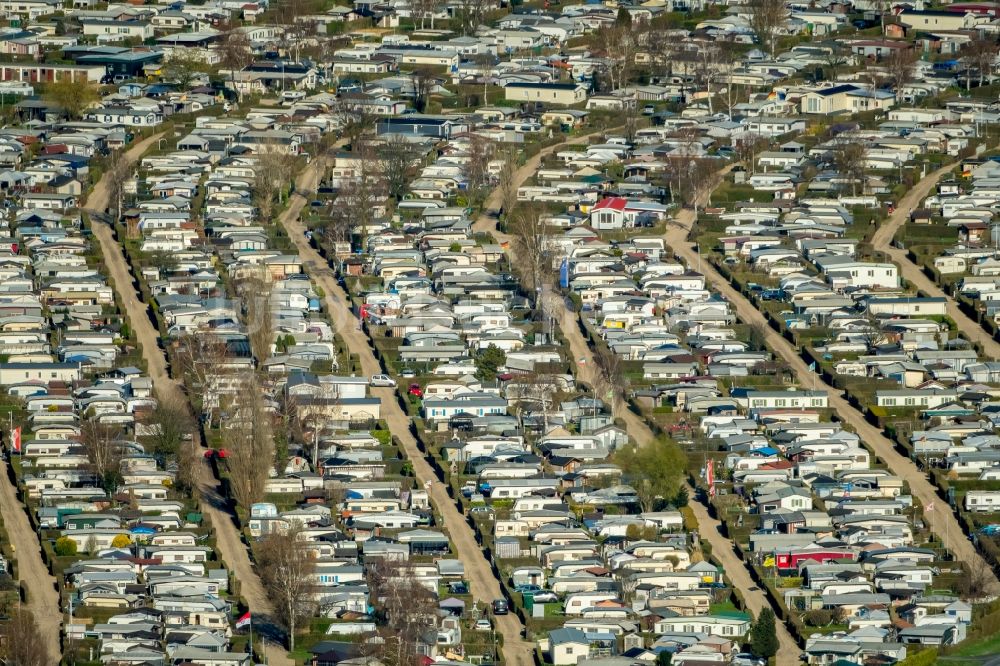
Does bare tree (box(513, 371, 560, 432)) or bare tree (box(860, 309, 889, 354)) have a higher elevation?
bare tree (box(513, 371, 560, 432))

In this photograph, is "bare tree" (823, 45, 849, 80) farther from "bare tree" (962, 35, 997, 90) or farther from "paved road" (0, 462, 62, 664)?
"paved road" (0, 462, 62, 664)

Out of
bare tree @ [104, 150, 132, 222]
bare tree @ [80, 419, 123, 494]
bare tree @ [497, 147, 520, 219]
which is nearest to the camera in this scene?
bare tree @ [80, 419, 123, 494]

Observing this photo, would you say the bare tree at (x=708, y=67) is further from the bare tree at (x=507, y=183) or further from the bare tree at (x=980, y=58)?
the bare tree at (x=507, y=183)

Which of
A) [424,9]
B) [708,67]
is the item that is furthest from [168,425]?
[424,9]

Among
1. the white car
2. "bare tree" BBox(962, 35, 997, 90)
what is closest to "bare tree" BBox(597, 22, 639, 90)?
"bare tree" BBox(962, 35, 997, 90)

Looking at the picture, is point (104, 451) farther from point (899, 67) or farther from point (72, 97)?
point (899, 67)

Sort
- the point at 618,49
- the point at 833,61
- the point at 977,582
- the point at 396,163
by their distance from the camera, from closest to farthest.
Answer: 1. the point at 977,582
2. the point at 396,163
3. the point at 618,49
4. the point at 833,61

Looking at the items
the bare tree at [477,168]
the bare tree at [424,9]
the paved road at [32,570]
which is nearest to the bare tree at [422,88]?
the bare tree at [477,168]
